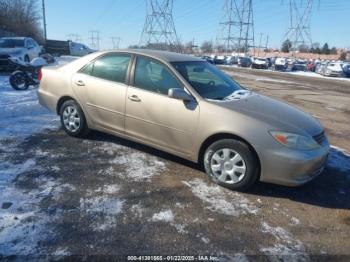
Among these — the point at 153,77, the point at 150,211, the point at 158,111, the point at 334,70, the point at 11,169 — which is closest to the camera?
the point at 150,211

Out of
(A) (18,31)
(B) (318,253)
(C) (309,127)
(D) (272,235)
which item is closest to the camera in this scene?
(B) (318,253)

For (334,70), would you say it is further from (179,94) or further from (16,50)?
(179,94)

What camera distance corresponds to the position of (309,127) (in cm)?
418

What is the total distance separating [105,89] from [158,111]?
106 cm

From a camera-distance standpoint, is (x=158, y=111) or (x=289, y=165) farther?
(x=158, y=111)

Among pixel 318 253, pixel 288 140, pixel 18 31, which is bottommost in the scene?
pixel 318 253

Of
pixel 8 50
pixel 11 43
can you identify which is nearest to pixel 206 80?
pixel 8 50

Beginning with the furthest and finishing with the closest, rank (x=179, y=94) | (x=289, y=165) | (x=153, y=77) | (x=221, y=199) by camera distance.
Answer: (x=153, y=77)
(x=179, y=94)
(x=221, y=199)
(x=289, y=165)

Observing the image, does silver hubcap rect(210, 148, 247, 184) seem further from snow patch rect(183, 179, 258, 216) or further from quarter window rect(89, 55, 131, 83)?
quarter window rect(89, 55, 131, 83)

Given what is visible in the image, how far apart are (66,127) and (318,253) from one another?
4.34 metres


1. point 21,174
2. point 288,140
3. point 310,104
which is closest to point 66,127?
point 21,174

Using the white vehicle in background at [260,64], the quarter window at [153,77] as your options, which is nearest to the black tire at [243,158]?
the quarter window at [153,77]

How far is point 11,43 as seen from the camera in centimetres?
1706

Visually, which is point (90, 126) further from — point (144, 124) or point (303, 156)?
point (303, 156)
